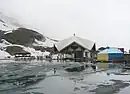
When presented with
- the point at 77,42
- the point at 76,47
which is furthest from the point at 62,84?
the point at 76,47

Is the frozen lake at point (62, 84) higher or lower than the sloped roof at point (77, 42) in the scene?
lower

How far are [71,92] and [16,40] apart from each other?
157 m

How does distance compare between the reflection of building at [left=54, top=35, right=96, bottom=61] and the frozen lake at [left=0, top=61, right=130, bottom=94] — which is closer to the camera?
the frozen lake at [left=0, top=61, right=130, bottom=94]

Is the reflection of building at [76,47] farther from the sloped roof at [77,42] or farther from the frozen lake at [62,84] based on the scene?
the frozen lake at [62,84]

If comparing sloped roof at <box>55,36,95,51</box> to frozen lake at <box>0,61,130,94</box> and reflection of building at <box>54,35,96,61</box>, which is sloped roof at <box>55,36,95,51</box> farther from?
frozen lake at <box>0,61,130,94</box>

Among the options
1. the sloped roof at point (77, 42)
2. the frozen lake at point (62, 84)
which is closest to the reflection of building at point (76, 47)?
the sloped roof at point (77, 42)

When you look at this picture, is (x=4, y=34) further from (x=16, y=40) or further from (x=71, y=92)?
(x=71, y=92)

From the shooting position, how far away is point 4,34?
17475cm

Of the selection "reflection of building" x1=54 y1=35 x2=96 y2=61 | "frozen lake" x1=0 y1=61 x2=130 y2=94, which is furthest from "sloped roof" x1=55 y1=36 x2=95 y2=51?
"frozen lake" x1=0 y1=61 x2=130 y2=94

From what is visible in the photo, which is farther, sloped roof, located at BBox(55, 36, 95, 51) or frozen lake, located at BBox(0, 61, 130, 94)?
sloped roof, located at BBox(55, 36, 95, 51)

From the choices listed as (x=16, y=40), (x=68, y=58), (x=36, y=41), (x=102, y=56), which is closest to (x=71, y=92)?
(x=102, y=56)

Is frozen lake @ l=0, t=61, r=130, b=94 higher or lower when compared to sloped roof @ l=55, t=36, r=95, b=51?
lower

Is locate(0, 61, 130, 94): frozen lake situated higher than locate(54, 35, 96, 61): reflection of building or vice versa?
locate(54, 35, 96, 61): reflection of building

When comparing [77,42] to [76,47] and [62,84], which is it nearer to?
[76,47]
